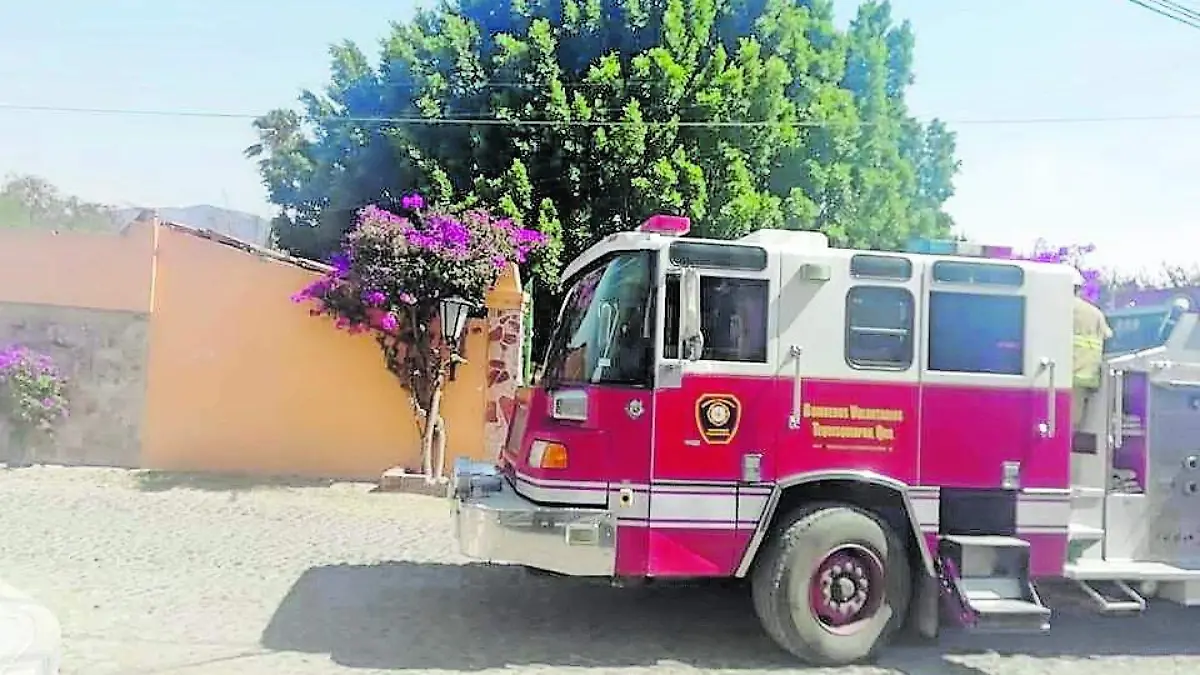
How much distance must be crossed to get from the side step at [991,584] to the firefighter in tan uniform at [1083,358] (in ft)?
3.25

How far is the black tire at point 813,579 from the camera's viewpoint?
261 inches

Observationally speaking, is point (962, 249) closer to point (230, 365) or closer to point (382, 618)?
point (382, 618)

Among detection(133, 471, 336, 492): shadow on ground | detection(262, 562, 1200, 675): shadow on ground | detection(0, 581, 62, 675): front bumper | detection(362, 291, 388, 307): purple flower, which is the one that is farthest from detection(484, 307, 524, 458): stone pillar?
detection(0, 581, 62, 675): front bumper

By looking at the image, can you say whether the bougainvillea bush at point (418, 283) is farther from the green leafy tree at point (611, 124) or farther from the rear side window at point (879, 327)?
the rear side window at point (879, 327)

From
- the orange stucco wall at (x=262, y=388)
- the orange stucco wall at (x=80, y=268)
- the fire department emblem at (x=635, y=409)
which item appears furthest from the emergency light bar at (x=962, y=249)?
the orange stucco wall at (x=80, y=268)

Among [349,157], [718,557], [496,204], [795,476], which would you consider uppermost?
[349,157]

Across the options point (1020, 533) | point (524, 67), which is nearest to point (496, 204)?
point (524, 67)

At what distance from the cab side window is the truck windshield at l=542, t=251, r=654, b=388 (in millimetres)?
351

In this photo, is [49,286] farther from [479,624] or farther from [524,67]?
[479,624]

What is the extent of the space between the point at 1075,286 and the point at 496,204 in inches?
381

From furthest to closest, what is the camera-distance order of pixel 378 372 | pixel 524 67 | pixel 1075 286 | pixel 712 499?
1. pixel 524 67
2. pixel 378 372
3. pixel 1075 286
4. pixel 712 499

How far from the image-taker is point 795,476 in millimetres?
6684

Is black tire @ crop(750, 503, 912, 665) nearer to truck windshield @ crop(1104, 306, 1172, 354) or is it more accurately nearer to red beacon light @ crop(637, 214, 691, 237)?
red beacon light @ crop(637, 214, 691, 237)

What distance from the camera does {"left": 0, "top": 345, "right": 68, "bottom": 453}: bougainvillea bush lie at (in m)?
14.4
